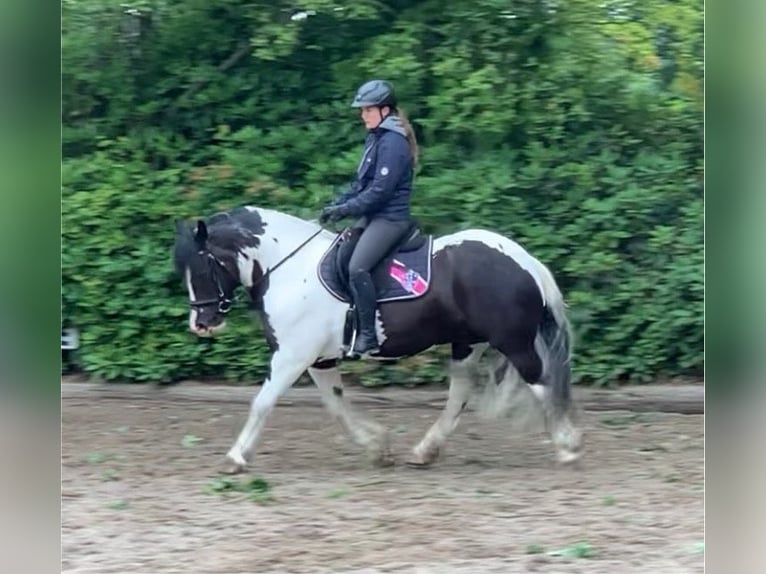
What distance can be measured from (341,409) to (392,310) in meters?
0.60

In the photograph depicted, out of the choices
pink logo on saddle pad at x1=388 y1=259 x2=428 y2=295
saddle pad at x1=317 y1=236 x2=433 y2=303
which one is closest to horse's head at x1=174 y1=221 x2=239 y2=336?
saddle pad at x1=317 y1=236 x2=433 y2=303

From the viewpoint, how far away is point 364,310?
7492 millimetres

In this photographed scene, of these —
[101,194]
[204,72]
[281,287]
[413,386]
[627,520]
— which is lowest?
[627,520]

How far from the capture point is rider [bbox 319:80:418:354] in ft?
24.5

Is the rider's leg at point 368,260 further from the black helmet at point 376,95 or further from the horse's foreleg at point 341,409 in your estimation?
the black helmet at point 376,95

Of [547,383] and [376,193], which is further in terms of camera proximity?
[547,383]

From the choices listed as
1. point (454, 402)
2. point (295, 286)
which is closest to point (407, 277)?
point (295, 286)

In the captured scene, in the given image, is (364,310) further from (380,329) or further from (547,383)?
(547,383)

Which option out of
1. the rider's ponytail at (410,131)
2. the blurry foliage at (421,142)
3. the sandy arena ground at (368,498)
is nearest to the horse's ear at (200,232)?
the blurry foliage at (421,142)

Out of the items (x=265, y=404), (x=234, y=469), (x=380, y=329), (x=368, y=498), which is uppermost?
(x=380, y=329)

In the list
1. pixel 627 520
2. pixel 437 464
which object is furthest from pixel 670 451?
pixel 437 464

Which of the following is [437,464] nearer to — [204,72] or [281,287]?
[281,287]
